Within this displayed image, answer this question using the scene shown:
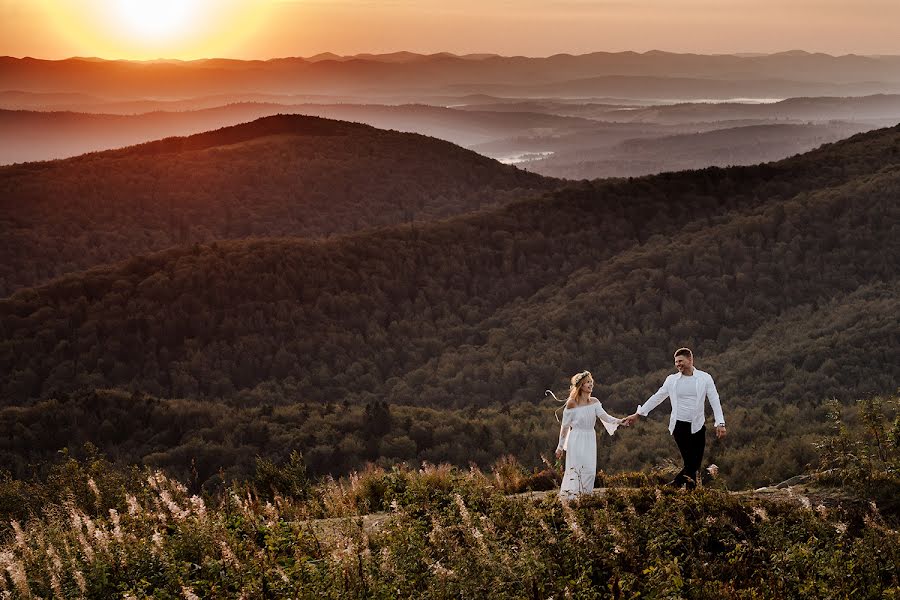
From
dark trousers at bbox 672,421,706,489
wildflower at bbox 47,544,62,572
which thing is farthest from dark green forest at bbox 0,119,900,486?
wildflower at bbox 47,544,62,572

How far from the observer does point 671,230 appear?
7050cm

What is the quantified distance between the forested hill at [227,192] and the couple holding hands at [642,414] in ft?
299

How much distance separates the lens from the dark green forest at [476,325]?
36062mm

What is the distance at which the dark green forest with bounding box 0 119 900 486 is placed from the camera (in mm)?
36062

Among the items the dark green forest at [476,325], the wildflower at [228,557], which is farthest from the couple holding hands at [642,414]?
the dark green forest at [476,325]

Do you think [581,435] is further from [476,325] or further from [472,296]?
[472,296]

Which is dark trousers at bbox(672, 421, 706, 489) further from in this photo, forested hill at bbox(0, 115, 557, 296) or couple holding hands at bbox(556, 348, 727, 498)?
forested hill at bbox(0, 115, 557, 296)

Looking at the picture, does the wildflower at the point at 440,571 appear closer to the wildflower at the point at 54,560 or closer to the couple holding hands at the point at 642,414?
the wildflower at the point at 54,560

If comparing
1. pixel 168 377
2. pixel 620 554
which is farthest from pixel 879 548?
pixel 168 377

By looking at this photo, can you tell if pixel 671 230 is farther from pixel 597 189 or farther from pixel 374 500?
pixel 374 500

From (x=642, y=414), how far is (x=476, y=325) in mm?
51536

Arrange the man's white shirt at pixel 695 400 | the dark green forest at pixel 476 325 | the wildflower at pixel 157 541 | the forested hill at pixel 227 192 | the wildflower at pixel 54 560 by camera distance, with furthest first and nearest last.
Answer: the forested hill at pixel 227 192 < the dark green forest at pixel 476 325 < the man's white shirt at pixel 695 400 < the wildflower at pixel 157 541 < the wildflower at pixel 54 560

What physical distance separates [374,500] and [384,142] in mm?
122528

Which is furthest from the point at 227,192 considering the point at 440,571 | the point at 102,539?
the point at 440,571
